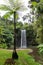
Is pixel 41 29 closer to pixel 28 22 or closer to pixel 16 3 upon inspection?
pixel 16 3

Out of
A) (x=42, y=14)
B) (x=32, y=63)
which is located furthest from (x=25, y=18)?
(x=32, y=63)

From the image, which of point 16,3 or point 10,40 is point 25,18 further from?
point 16,3

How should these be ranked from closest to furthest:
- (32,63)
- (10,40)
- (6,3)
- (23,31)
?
(32,63)
(6,3)
(10,40)
(23,31)

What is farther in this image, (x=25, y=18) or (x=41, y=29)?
(x=25, y=18)

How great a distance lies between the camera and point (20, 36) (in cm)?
3428

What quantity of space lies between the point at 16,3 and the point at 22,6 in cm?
54

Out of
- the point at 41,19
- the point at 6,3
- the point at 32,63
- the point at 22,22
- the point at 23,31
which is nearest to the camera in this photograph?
the point at 32,63

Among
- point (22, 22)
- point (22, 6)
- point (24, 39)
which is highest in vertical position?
point (22, 6)

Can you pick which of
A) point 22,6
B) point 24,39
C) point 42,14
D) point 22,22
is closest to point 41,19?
point 42,14

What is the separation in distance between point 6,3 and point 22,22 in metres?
19.4

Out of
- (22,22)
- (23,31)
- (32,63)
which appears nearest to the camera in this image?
(32,63)

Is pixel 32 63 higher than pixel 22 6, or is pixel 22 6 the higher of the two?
pixel 22 6

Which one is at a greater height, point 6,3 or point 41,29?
point 6,3

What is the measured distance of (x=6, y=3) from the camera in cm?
1736
